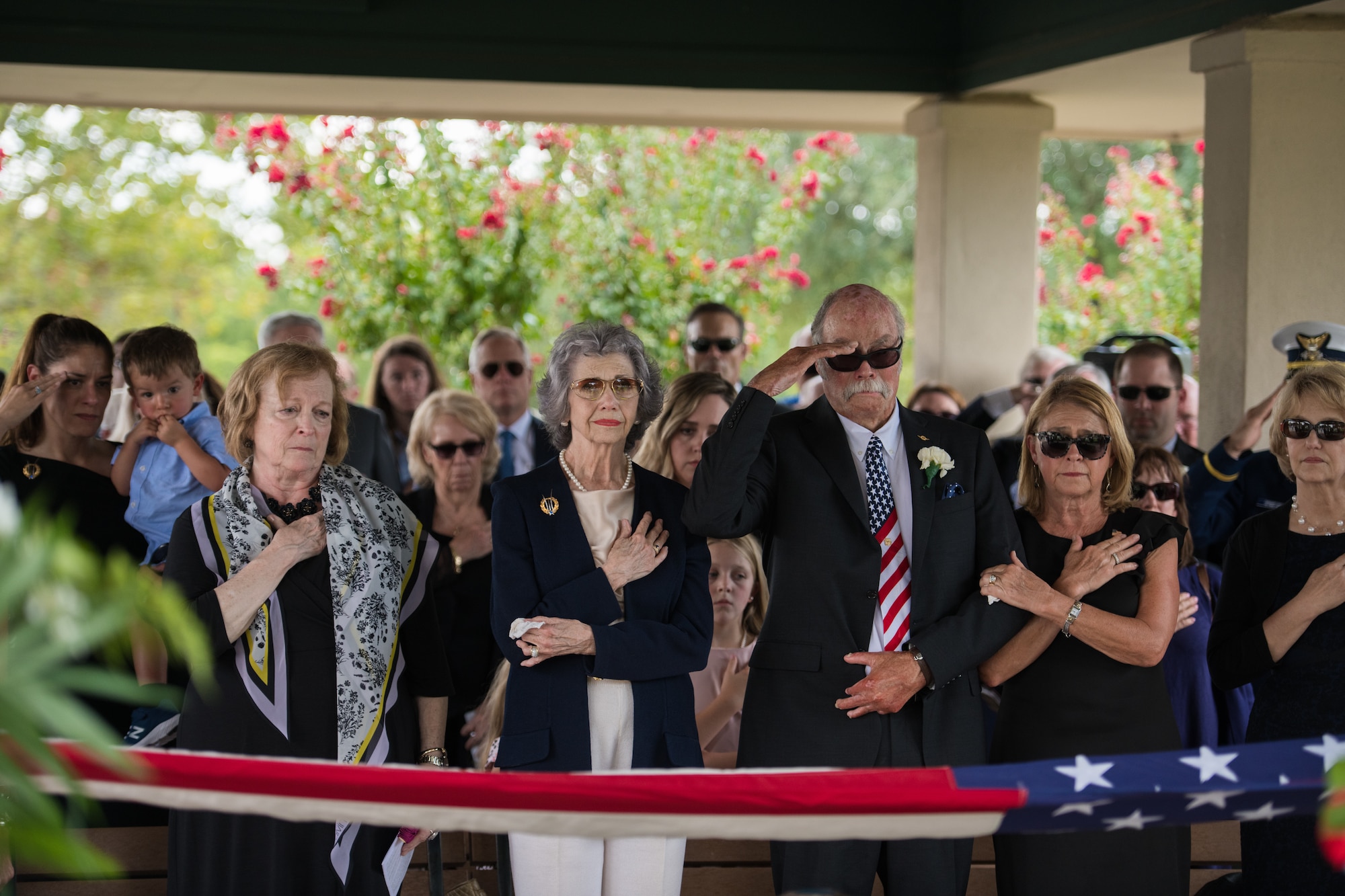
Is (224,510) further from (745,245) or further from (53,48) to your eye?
(745,245)

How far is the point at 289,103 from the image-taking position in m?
8.06

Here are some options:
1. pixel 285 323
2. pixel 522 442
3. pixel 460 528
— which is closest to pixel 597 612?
pixel 460 528

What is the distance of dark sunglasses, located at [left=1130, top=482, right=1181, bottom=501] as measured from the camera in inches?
179

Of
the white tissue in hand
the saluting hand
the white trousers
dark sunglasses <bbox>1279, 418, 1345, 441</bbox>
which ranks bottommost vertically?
the white trousers

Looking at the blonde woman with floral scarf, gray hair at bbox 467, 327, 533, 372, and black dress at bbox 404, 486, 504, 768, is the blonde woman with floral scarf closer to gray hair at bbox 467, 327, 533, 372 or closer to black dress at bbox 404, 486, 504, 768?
black dress at bbox 404, 486, 504, 768

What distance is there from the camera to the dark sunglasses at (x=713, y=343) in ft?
21.4

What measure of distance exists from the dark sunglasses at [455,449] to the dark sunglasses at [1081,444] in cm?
223

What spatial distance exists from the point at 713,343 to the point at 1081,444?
10.3 feet

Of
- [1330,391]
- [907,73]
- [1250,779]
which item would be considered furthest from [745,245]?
[1250,779]

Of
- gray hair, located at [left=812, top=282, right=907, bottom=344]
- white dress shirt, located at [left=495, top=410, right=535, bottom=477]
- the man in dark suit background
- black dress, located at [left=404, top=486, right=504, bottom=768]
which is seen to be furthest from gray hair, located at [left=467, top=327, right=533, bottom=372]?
gray hair, located at [left=812, top=282, right=907, bottom=344]

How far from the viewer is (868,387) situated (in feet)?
11.4

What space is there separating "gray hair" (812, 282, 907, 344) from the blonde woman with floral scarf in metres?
1.26

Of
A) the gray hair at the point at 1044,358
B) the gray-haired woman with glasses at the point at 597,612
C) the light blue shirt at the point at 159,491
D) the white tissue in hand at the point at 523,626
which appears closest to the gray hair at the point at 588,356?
the gray-haired woman with glasses at the point at 597,612

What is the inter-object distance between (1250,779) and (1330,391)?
1615mm
